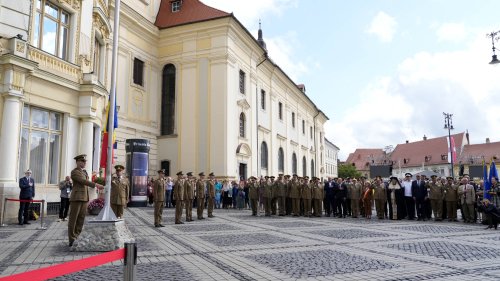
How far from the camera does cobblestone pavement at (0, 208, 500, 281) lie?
6.16 m

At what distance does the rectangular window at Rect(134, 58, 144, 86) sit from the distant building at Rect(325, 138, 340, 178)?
53992 mm

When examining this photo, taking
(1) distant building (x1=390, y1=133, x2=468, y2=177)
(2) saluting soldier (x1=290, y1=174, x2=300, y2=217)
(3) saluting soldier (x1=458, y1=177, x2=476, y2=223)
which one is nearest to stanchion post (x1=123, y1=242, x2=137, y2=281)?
(3) saluting soldier (x1=458, y1=177, x2=476, y2=223)

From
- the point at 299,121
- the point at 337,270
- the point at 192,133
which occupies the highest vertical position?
the point at 299,121

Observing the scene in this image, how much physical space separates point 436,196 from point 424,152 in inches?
2740

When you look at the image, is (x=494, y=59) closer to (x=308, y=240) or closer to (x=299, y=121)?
(x=308, y=240)

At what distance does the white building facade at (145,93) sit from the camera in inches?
542

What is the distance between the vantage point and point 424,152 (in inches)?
3196

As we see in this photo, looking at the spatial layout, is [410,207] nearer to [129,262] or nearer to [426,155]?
Answer: [129,262]

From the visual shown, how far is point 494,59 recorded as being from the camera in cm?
1652

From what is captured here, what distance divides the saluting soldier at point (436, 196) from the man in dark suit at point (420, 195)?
27 centimetres

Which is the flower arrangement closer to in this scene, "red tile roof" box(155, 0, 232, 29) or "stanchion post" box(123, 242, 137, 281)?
"stanchion post" box(123, 242, 137, 281)

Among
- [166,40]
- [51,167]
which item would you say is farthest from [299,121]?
[51,167]

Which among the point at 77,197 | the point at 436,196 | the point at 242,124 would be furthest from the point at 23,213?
the point at 242,124

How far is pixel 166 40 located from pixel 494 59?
20.3 m
